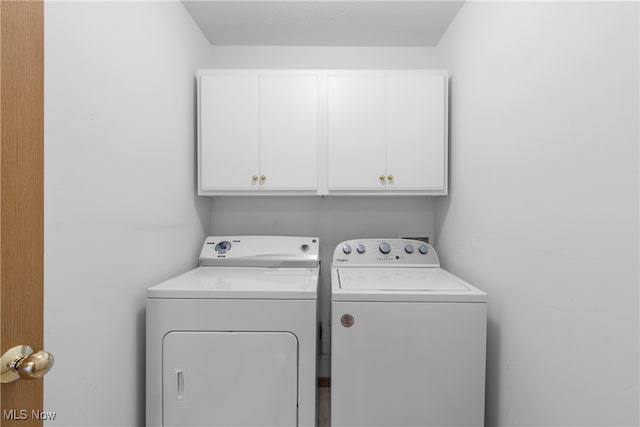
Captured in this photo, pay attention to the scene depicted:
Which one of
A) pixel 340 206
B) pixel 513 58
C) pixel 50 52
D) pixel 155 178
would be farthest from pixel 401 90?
pixel 50 52

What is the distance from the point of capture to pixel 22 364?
1.91 feet

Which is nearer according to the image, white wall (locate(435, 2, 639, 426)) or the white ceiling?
white wall (locate(435, 2, 639, 426))

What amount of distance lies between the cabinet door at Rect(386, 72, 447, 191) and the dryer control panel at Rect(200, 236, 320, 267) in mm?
650

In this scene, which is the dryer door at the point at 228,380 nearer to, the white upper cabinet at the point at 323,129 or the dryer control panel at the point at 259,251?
the dryer control panel at the point at 259,251

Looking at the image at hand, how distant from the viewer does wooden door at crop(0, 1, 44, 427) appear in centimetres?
57

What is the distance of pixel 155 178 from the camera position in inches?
58.6

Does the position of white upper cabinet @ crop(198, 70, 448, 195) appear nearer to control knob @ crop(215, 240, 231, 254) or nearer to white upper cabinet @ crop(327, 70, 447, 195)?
white upper cabinet @ crop(327, 70, 447, 195)

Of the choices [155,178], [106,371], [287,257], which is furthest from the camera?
[287,257]

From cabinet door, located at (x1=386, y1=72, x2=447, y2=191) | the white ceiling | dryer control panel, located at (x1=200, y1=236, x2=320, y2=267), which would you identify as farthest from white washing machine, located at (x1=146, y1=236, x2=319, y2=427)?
the white ceiling

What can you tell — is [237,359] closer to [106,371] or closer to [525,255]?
[106,371]

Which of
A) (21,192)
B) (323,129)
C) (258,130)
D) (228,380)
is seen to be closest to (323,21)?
(323,129)

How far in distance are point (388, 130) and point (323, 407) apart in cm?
167

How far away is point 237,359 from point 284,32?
188cm

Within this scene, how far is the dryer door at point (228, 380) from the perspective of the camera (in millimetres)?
1337
